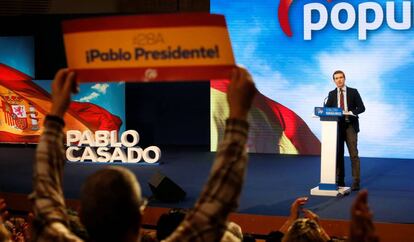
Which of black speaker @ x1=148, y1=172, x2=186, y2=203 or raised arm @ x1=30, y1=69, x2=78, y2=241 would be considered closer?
raised arm @ x1=30, y1=69, x2=78, y2=241

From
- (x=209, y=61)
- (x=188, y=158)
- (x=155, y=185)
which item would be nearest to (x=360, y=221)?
(x=209, y=61)

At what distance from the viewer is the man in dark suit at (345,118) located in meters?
7.94

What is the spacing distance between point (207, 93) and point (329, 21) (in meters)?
2.86

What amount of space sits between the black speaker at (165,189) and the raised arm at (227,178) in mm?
5805

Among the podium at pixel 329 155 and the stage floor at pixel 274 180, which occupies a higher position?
the podium at pixel 329 155

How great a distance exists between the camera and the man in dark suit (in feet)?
26.1

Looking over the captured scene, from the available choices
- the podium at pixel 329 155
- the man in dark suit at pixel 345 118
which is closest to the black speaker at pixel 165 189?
the podium at pixel 329 155

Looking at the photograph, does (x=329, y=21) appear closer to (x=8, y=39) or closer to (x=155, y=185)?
(x=155, y=185)

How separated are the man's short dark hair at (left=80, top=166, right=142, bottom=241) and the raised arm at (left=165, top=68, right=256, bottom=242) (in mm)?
127

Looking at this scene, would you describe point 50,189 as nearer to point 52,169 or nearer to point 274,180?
point 52,169

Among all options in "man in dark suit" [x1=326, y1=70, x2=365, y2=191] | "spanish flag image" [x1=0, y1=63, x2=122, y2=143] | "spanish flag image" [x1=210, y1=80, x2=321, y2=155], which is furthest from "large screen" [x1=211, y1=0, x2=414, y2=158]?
"spanish flag image" [x1=0, y1=63, x2=122, y2=143]

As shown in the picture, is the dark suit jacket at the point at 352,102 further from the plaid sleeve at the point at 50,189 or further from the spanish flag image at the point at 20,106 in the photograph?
the plaid sleeve at the point at 50,189

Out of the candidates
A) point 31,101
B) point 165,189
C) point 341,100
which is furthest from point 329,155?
point 31,101

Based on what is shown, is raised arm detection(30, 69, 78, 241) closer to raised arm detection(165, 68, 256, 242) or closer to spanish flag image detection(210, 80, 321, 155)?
raised arm detection(165, 68, 256, 242)
